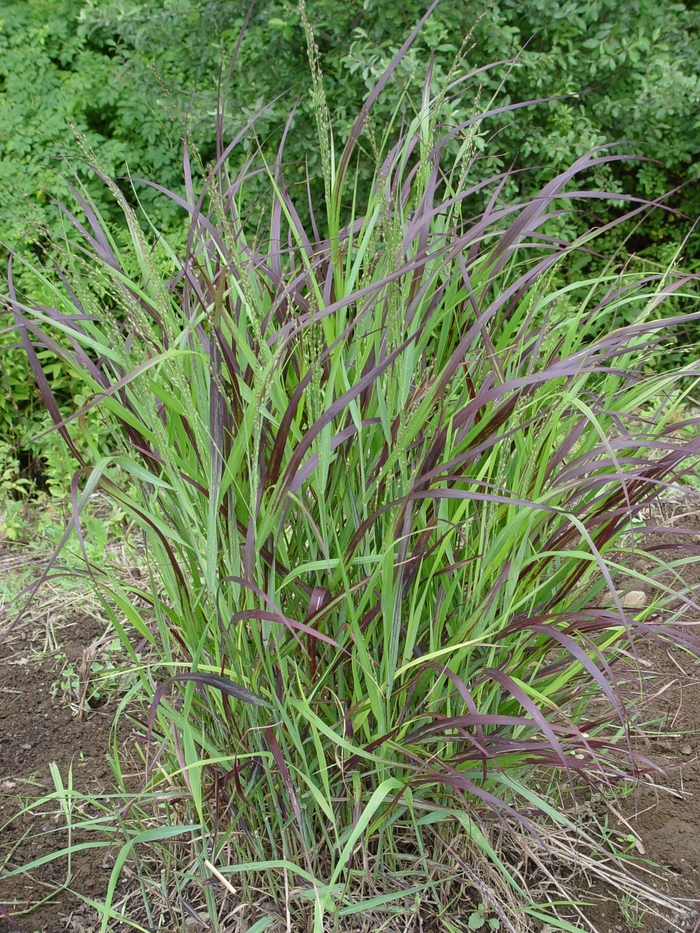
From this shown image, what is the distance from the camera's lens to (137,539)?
109 inches

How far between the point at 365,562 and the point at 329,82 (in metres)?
3.07

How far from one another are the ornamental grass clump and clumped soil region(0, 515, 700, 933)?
0.09 m

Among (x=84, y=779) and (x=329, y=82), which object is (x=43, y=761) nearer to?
(x=84, y=779)

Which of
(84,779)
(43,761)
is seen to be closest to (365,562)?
(84,779)

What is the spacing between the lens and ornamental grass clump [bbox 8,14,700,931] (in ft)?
3.69

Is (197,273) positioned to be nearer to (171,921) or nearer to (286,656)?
(286,656)

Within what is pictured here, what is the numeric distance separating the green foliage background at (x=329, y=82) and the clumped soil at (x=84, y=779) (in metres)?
1.40

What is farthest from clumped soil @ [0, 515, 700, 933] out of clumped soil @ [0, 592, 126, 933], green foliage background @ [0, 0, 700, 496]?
green foliage background @ [0, 0, 700, 496]

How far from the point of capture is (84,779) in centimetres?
173

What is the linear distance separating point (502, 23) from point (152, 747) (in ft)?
10.9

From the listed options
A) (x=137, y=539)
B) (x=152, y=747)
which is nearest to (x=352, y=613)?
(x=152, y=747)

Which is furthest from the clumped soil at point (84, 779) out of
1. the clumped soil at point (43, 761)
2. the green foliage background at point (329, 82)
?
the green foliage background at point (329, 82)

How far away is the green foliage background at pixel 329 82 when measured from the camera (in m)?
3.36

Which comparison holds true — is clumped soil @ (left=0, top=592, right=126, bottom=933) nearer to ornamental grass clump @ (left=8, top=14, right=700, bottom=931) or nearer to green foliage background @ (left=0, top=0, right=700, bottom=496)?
ornamental grass clump @ (left=8, top=14, right=700, bottom=931)
